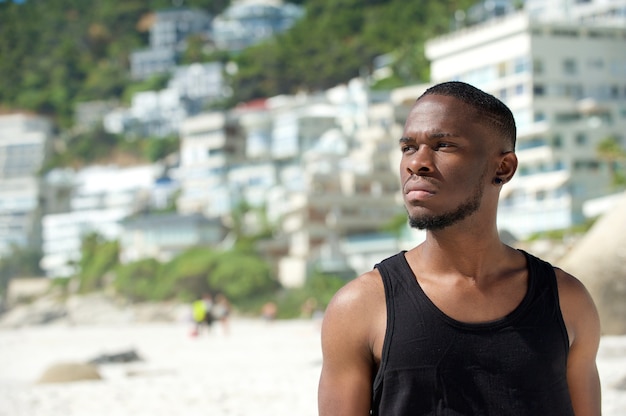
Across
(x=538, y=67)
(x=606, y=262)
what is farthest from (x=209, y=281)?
(x=606, y=262)

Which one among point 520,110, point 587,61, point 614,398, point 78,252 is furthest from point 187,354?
point 78,252

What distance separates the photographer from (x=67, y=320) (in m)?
65.9

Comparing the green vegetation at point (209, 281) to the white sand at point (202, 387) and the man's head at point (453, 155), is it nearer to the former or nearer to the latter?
the white sand at point (202, 387)

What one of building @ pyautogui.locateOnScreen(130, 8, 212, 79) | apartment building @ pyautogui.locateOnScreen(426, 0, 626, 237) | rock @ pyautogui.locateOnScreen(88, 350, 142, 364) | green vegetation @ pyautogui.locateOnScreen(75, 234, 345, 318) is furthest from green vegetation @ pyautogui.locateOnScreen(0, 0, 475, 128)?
rock @ pyautogui.locateOnScreen(88, 350, 142, 364)

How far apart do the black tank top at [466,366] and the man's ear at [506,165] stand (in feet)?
0.96

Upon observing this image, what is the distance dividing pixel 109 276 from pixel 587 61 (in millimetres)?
31683

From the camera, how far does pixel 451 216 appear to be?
233cm

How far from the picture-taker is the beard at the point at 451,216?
2314mm

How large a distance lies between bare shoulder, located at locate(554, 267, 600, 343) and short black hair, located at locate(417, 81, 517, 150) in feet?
1.05

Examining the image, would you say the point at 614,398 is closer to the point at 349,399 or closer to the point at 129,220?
the point at 349,399

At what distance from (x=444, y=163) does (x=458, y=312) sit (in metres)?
0.29

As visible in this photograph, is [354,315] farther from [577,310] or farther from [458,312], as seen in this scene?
[577,310]

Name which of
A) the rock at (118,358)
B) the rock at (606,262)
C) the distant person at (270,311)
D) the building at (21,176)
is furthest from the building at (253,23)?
the rock at (606,262)

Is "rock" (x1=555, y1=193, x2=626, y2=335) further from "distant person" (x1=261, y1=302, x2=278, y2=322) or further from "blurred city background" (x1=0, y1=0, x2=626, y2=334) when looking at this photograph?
"distant person" (x1=261, y1=302, x2=278, y2=322)
